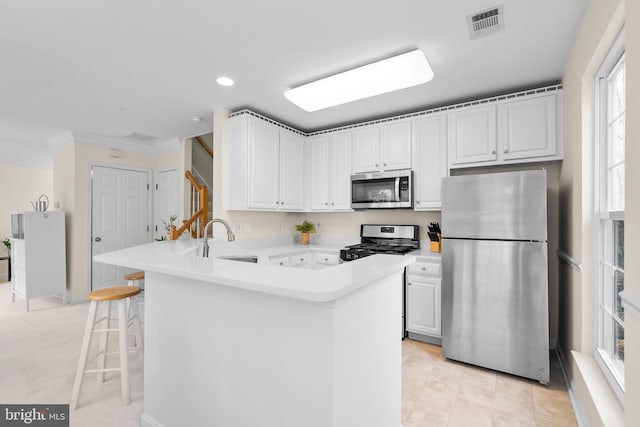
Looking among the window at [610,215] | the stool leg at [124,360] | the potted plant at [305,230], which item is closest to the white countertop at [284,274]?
the stool leg at [124,360]

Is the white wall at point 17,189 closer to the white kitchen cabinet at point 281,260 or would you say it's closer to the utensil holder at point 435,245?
the white kitchen cabinet at point 281,260

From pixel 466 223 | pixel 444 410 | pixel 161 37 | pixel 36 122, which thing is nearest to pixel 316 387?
pixel 444 410

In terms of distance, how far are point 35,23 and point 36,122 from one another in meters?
2.65

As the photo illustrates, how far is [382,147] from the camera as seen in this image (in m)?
3.56

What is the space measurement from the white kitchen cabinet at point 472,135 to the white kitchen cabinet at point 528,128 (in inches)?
3.5

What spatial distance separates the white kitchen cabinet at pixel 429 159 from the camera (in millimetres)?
3191

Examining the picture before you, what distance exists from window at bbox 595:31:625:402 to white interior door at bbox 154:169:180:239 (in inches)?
196

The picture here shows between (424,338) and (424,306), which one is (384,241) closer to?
(424,306)

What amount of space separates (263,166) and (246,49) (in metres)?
1.43

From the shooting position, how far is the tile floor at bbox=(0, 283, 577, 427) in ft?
6.25

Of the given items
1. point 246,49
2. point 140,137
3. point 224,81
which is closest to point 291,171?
point 224,81

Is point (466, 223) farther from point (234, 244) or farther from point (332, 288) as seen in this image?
point (234, 244)

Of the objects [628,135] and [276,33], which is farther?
[276,33]

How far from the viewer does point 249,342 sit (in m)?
1.32
